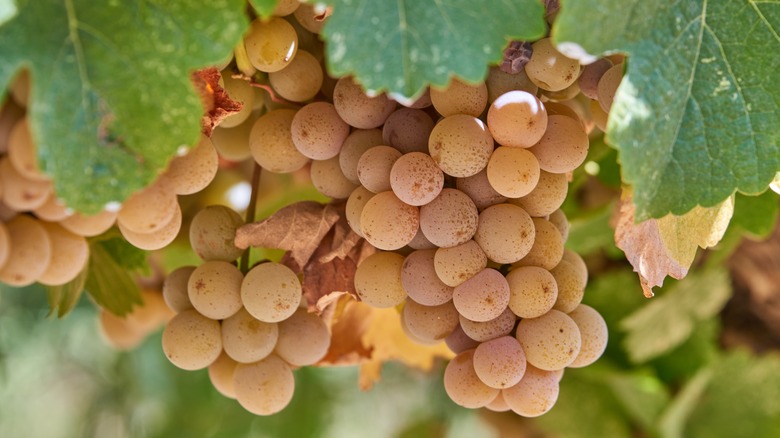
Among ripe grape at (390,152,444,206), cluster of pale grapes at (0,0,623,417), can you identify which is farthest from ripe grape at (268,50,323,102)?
ripe grape at (390,152,444,206)

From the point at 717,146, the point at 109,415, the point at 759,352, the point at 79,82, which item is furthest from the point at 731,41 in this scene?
the point at 109,415

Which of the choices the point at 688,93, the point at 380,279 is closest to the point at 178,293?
the point at 380,279

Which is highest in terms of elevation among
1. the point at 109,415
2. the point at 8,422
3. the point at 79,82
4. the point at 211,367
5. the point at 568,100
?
the point at 79,82

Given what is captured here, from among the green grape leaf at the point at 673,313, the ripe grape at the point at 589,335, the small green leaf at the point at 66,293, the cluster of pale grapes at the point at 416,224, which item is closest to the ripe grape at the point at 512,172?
the cluster of pale grapes at the point at 416,224

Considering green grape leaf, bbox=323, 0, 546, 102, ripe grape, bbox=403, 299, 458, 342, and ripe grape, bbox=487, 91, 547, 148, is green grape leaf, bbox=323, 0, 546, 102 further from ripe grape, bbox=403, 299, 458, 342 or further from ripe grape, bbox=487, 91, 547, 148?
ripe grape, bbox=403, 299, 458, 342

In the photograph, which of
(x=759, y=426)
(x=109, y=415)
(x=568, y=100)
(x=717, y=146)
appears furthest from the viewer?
(x=109, y=415)

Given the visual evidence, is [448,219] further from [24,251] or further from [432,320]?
[24,251]

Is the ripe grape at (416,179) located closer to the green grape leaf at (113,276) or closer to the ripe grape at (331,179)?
the ripe grape at (331,179)

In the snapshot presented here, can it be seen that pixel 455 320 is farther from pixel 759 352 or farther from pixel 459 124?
pixel 759 352
